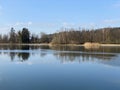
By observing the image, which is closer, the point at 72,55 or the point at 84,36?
the point at 72,55

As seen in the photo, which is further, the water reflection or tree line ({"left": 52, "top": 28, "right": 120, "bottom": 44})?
tree line ({"left": 52, "top": 28, "right": 120, "bottom": 44})

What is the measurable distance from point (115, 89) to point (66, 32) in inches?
2975

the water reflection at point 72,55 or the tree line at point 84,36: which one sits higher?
the tree line at point 84,36

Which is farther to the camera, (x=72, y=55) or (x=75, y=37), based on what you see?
(x=75, y=37)

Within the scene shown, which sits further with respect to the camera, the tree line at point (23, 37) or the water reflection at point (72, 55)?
the tree line at point (23, 37)

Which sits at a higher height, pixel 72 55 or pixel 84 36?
pixel 84 36

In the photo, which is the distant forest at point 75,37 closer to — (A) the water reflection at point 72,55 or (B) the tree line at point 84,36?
(B) the tree line at point 84,36

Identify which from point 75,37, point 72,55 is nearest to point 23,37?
point 75,37

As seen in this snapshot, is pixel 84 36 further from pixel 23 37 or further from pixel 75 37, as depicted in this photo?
pixel 23 37

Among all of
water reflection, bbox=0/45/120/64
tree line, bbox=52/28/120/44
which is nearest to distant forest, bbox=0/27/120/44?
tree line, bbox=52/28/120/44

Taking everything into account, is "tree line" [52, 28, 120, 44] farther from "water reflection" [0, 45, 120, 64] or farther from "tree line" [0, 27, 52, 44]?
"water reflection" [0, 45, 120, 64]

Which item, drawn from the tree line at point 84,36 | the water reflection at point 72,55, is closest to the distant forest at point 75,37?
the tree line at point 84,36

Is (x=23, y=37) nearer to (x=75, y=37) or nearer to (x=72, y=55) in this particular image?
(x=75, y=37)

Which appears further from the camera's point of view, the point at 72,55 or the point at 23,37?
the point at 23,37
